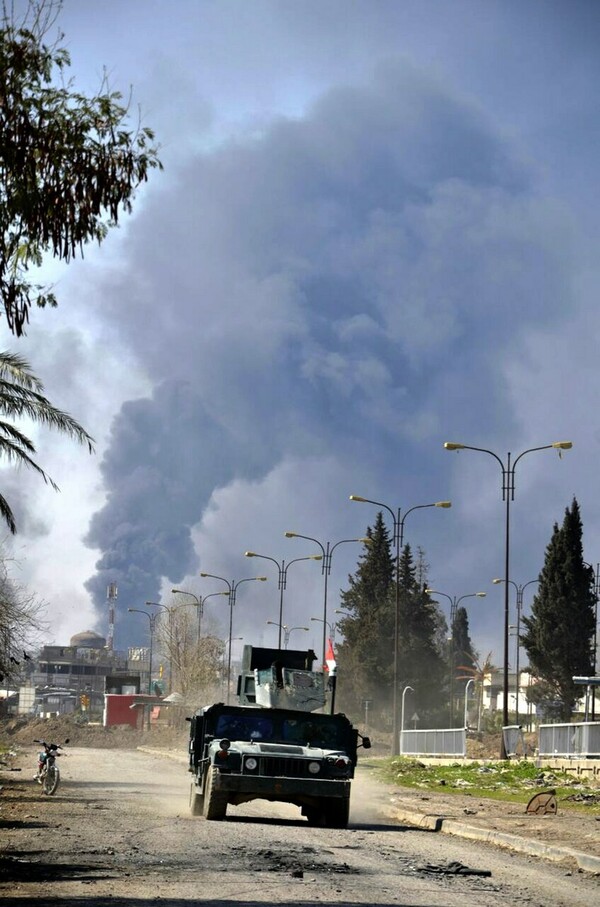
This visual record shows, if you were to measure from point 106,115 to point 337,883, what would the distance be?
775 cm

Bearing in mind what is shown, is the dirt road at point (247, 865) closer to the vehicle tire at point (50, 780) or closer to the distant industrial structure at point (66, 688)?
the vehicle tire at point (50, 780)

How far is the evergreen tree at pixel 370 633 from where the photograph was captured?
337 ft

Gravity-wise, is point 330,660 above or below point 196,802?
above

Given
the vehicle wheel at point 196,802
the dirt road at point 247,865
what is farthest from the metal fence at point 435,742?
the vehicle wheel at point 196,802

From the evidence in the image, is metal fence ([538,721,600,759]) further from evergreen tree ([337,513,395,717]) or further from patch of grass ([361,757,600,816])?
evergreen tree ([337,513,395,717])

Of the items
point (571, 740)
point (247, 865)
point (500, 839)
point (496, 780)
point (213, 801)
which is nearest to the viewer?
point (247, 865)

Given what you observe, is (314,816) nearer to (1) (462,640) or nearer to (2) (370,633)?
(2) (370,633)

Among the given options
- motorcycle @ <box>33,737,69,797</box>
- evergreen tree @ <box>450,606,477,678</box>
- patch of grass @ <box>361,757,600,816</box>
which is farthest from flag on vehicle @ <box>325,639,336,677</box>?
evergreen tree @ <box>450,606,477,678</box>

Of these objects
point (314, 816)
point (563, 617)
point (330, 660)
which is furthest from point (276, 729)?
point (563, 617)

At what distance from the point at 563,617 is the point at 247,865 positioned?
73.9 meters

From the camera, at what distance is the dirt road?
36.0 ft

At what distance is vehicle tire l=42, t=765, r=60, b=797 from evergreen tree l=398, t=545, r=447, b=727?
74.8 m

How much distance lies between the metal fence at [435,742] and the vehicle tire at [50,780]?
2009cm

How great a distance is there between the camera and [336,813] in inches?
763
